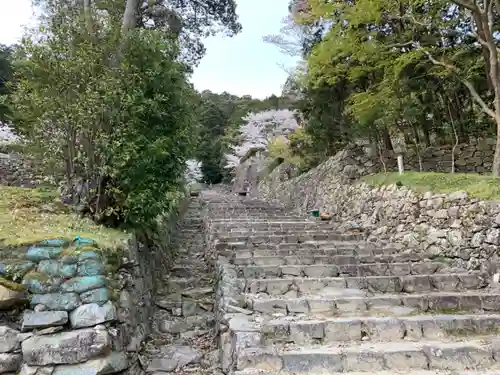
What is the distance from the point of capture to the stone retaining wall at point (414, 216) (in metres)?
5.19

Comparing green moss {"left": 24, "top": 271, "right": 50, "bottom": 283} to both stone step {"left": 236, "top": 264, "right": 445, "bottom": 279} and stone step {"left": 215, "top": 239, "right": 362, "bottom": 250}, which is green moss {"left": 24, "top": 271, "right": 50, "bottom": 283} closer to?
stone step {"left": 236, "top": 264, "right": 445, "bottom": 279}

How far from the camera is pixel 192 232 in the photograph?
10516mm

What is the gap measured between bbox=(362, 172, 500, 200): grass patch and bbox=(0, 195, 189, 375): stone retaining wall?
16.5 ft

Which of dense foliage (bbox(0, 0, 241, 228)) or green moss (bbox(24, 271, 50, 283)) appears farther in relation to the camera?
dense foliage (bbox(0, 0, 241, 228))

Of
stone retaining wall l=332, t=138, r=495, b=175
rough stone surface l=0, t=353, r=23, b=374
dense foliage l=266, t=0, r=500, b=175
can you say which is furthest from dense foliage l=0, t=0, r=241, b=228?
stone retaining wall l=332, t=138, r=495, b=175

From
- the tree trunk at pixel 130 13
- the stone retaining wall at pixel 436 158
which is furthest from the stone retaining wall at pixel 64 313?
the stone retaining wall at pixel 436 158

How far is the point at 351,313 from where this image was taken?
440cm

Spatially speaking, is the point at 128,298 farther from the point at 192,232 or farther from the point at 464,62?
the point at 464,62

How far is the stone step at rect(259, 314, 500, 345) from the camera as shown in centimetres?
391

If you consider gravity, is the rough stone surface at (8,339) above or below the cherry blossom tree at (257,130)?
below

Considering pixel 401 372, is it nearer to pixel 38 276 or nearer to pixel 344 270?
pixel 344 270

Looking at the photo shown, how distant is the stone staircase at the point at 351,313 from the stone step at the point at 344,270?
0.6 inches

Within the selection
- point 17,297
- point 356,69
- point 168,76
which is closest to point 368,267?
point 168,76

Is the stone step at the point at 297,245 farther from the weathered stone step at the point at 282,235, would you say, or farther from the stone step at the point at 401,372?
the stone step at the point at 401,372
